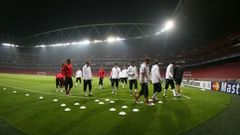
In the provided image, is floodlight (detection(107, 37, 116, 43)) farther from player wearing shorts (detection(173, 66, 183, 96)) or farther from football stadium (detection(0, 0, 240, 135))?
player wearing shorts (detection(173, 66, 183, 96))

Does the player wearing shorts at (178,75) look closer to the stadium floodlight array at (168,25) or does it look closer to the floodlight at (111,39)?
the stadium floodlight array at (168,25)

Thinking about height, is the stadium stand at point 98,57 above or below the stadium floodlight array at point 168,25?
below

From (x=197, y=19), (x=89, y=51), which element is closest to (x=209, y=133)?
(x=197, y=19)

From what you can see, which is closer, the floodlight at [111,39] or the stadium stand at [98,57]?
the stadium stand at [98,57]

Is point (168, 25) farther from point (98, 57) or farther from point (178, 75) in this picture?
point (178, 75)

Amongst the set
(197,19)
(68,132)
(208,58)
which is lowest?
(68,132)

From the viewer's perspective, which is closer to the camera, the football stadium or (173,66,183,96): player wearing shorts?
the football stadium

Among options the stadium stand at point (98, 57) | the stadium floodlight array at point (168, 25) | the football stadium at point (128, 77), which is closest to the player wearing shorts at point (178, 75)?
the football stadium at point (128, 77)

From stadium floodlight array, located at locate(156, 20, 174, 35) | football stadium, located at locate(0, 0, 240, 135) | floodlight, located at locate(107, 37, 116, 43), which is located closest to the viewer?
football stadium, located at locate(0, 0, 240, 135)

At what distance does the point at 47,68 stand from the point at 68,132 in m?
77.2

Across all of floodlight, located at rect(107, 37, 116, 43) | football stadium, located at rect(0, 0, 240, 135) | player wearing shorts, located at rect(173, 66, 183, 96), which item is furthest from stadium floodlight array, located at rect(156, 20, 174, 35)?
player wearing shorts, located at rect(173, 66, 183, 96)

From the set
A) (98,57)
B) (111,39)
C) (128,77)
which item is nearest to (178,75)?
(128,77)

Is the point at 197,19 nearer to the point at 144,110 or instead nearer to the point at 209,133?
the point at 144,110

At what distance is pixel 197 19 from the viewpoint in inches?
1444
